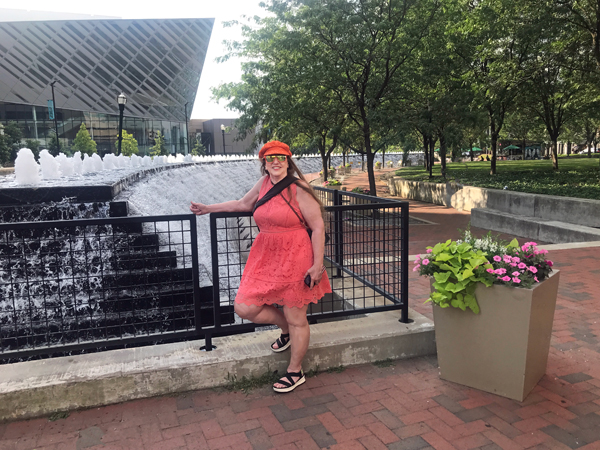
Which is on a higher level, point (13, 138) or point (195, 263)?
point (13, 138)

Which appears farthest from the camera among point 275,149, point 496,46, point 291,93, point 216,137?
point 216,137

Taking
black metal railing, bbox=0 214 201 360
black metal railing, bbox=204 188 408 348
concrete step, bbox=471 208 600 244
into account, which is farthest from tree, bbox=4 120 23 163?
black metal railing, bbox=204 188 408 348

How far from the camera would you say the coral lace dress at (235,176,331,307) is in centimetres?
322

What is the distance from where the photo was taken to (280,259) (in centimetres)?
324

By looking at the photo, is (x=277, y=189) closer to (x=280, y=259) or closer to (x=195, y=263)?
(x=280, y=259)

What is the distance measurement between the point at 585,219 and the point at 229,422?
10.1 m

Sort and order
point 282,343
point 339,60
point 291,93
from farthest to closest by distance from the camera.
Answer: point 291,93
point 339,60
point 282,343

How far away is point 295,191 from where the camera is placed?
3254 millimetres

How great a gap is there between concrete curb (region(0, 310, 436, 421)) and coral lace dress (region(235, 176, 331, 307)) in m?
A: 0.57

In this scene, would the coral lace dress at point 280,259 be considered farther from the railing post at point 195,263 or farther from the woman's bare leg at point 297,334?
the railing post at point 195,263

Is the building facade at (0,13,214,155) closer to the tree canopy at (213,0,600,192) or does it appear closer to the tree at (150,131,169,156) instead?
the tree at (150,131,169,156)

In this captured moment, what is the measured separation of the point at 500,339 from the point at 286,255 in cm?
157

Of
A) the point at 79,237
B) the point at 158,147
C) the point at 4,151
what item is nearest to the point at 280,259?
the point at 79,237

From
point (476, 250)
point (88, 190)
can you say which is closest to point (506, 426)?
point (476, 250)
